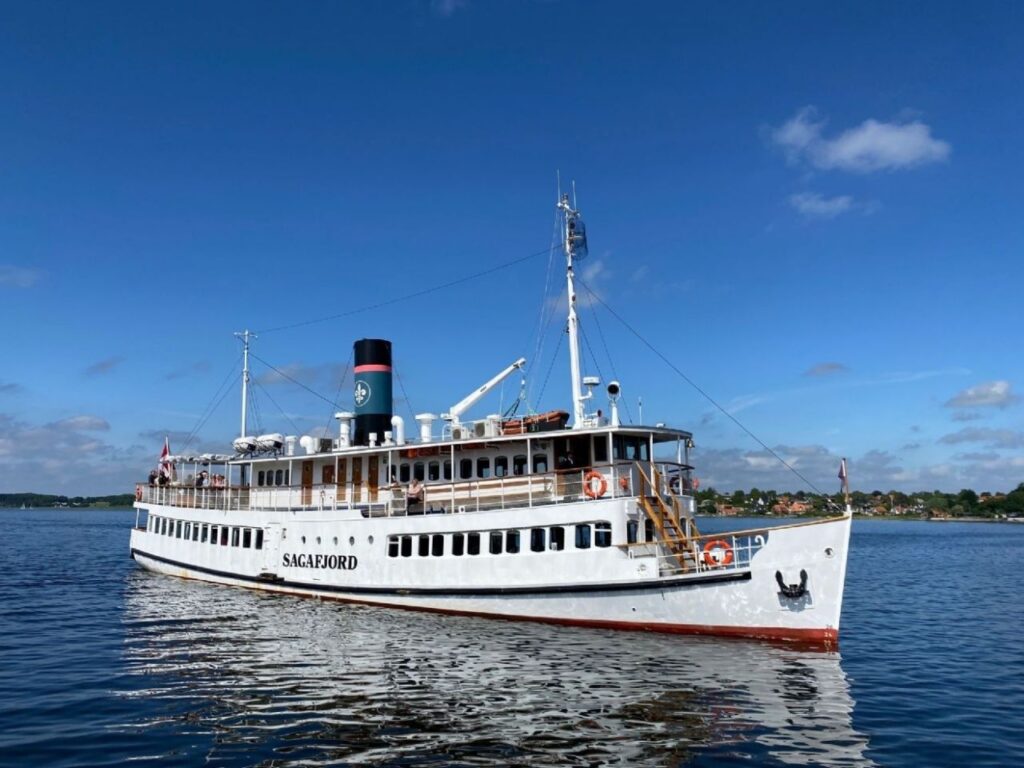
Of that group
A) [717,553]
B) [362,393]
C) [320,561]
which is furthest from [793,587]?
[362,393]

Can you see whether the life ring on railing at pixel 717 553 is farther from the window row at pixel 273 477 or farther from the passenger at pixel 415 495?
the window row at pixel 273 477

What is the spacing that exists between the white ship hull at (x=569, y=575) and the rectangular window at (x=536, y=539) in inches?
9.0

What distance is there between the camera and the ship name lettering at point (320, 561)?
2556cm

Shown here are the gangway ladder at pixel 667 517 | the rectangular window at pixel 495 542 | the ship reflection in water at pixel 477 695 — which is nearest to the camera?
the ship reflection in water at pixel 477 695

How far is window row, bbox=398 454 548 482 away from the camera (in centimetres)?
2426

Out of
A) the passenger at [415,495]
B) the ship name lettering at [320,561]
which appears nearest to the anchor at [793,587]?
the passenger at [415,495]

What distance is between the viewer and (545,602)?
21.6 meters

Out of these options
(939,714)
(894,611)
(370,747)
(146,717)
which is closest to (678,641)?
(939,714)

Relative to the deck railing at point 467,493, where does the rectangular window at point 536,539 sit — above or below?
below

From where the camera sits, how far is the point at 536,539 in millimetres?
22031

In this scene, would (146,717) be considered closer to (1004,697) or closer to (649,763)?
(649,763)

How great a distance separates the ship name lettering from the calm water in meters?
1.58

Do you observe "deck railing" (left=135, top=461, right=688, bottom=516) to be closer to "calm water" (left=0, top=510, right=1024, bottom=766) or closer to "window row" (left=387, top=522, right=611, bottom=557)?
"window row" (left=387, top=522, right=611, bottom=557)

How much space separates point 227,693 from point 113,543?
58853 mm
